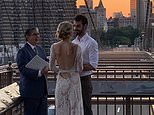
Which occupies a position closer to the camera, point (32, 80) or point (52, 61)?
point (52, 61)

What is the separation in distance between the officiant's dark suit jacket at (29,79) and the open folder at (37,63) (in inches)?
1.6

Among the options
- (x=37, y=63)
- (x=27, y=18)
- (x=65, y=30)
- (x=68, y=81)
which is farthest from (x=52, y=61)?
(x=27, y=18)

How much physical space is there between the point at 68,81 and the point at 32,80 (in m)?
0.43

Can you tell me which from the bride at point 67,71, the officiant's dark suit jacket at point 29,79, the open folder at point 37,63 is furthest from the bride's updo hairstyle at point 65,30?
the officiant's dark suit jacket at point 29,79

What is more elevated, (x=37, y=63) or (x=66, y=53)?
(x=66, y=53)

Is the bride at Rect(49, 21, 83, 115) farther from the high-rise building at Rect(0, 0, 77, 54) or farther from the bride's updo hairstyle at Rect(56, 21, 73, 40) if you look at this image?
the high-rise building at Rect(0, 0, 77, 54)

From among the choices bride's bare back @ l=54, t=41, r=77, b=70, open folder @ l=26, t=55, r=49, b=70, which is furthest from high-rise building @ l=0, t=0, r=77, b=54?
bride's bare back @ l=54, t=41, r=77, b=70

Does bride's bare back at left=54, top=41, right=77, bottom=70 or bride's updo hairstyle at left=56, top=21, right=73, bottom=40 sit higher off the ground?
bride's updo hairstyle at left=56, top=21, right=73, bottom=40

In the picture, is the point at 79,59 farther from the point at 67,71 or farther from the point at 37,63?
the point at 37,63

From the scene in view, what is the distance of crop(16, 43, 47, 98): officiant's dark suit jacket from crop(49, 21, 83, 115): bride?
24 cm

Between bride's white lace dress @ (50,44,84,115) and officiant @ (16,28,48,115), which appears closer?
bride's white lace dress @ (50,44,84,115)

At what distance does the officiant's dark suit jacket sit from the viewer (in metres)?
5.38

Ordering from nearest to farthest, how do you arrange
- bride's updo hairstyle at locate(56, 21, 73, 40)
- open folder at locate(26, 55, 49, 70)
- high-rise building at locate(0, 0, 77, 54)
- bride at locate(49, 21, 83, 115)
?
bride's updo hairstyle at locate(56, 21, 73, 40) → bride at locate(49, 21, 83, 115) → open folder at locate(26, 55, 49, 70) → high-rise building at locate(0, 0, 77, 54)

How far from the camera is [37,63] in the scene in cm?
536
